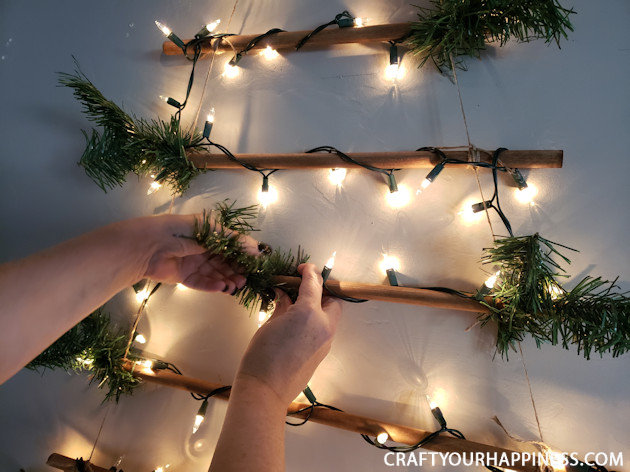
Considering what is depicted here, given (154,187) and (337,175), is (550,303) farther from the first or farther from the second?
(154,187)

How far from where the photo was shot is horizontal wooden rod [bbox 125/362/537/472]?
0.78 meters

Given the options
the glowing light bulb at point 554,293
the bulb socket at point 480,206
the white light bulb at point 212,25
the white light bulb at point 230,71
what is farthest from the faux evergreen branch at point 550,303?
the white light bulb at point 212,25

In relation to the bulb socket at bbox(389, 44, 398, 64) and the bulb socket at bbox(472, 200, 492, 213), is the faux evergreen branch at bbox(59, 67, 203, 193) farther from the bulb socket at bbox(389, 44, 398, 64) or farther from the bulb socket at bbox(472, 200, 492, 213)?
the bulb socket at bbox(472, 200, 492, 213)

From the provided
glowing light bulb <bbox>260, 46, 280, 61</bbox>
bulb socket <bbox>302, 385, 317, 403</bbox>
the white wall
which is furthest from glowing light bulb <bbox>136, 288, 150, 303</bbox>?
glowing light bulb <bbox>260, 46, 280, 61</bbox>

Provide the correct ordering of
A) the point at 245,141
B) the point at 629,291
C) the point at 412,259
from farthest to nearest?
the point at 245,141, the point at 412,259, the point at 629,291

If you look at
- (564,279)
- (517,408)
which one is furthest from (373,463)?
(564,279)

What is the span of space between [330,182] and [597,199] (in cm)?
68

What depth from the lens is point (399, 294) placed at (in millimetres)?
816

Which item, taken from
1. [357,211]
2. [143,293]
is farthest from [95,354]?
[357,211]

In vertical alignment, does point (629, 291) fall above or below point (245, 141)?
below

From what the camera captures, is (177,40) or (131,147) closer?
(131,147)

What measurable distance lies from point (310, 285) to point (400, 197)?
1.16 feet

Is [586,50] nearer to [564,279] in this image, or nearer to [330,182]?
[564,279]

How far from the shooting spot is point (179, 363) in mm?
969
